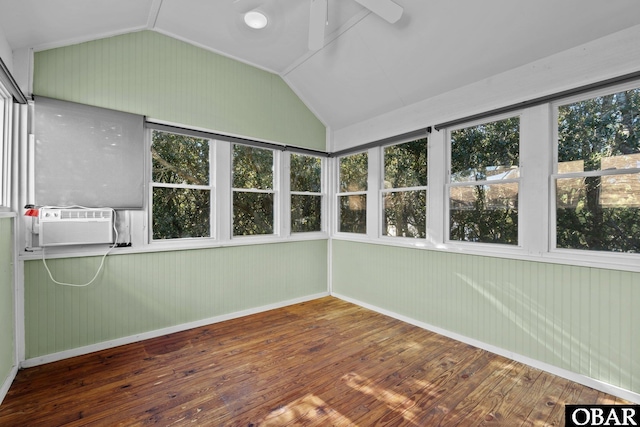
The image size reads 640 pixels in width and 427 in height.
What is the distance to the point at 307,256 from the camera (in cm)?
425

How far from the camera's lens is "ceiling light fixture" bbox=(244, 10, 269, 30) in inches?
101

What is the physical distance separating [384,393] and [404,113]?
9.45ft

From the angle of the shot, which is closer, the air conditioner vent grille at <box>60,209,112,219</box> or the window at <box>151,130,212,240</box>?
the air conditioner vent grille at <box>60,209,112,219</box>

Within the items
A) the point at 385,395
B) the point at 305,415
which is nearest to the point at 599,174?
the point at 385,395

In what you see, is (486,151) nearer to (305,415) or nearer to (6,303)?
(305,415)

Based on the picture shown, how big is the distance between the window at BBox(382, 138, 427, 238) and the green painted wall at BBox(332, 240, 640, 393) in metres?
0.28

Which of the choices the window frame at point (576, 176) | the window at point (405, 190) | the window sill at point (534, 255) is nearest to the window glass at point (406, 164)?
the window at point (405, 190)

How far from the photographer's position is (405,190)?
11.6 ft

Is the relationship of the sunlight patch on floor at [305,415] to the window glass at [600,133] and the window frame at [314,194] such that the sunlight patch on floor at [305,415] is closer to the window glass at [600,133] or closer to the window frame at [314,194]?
the window frame at [314,194]

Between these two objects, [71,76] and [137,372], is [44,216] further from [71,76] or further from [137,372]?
[137,372]

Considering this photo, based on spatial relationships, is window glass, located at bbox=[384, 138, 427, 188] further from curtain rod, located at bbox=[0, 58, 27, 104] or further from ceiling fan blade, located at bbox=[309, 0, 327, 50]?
curtain rod, located at bbox=[0, 58, 27, 104]

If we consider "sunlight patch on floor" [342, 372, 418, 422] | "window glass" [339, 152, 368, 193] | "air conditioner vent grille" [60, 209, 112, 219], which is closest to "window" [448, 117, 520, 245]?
"window glass" [339, 152, 368, 193]

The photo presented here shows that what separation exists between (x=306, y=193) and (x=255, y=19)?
7.29 ft

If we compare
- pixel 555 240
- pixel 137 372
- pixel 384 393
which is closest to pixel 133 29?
pixel 137 372
